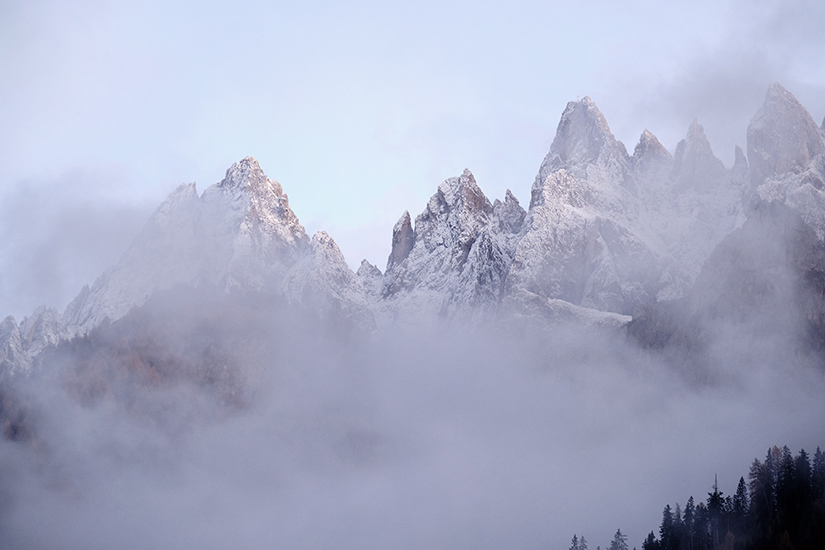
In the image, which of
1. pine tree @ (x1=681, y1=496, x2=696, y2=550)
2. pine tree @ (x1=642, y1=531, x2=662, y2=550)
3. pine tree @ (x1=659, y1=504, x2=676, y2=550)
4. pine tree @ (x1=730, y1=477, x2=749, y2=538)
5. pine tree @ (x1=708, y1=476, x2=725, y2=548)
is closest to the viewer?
pine tree @ (x1=730, y1=477, x2=749, y2=538)

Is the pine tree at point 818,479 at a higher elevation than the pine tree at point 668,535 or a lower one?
higher

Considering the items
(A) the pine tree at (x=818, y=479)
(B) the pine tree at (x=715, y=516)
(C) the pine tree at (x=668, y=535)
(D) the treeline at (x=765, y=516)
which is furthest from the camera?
(C) the pine tree at (x=668, y=535)

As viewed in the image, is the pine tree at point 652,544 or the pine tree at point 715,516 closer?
the pine tree at point 715,516

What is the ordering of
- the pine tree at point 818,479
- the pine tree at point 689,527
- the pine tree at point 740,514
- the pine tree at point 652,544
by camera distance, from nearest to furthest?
the pine tree at point 818,479
the pine tree at point 740,514
the pine tree at point 689,527
the pine tree at point 652,544

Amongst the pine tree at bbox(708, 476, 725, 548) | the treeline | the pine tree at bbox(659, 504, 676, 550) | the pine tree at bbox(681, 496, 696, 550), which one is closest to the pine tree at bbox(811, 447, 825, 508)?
the treeline

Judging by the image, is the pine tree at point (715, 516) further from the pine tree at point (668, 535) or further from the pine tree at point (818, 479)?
the pine tree at point (818, 479)

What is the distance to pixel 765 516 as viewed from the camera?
157500mm

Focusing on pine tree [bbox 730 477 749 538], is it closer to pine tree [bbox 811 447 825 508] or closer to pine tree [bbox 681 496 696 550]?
pine tree [bbox 681 496 696 550]

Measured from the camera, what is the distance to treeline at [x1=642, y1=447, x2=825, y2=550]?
15162 cm

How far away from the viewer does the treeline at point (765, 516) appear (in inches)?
5969

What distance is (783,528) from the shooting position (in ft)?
502

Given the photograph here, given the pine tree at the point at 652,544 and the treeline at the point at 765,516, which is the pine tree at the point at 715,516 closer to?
the treeline at the point at 765,516

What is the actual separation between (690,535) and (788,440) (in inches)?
1706

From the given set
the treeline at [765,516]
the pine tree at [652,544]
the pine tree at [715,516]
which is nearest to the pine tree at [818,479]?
the treeline at [765,516]
